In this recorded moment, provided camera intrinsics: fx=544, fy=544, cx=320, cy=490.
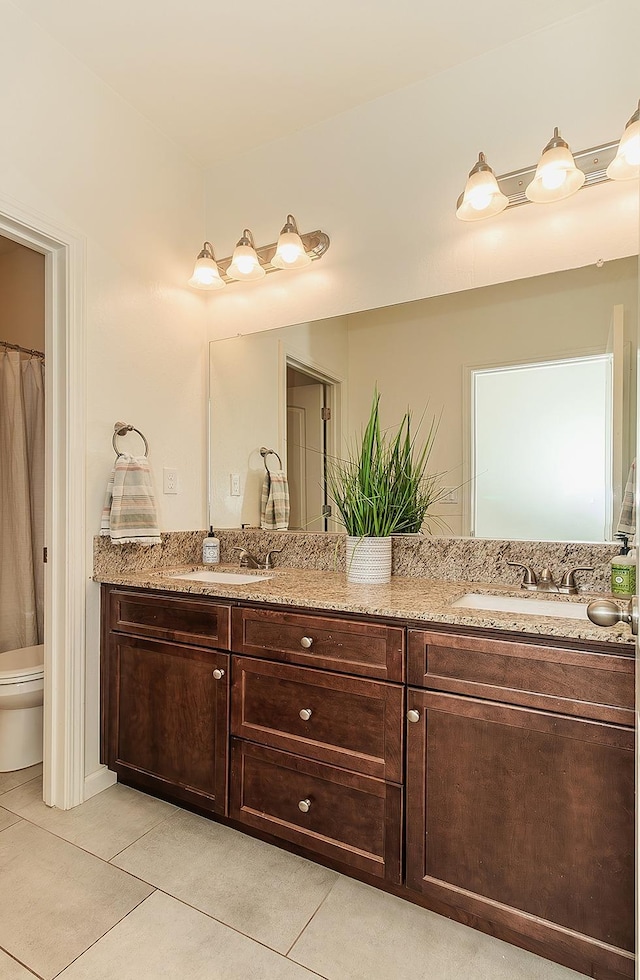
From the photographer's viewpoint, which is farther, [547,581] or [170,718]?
[170,718]

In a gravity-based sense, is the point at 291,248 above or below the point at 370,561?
above

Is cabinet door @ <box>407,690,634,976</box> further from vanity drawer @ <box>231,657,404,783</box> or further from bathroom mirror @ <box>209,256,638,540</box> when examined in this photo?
bathroom mirror @ <box>209,256,638,540</box>

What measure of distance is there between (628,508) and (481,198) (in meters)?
1.11

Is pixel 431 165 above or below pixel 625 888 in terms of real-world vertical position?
above

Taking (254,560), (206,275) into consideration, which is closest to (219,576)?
(254,560)

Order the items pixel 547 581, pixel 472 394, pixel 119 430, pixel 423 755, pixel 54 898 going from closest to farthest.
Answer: pixel 423 755 < pixel 54 898 < pixel 547 581 < pixel 472 394 < pixel 119 430

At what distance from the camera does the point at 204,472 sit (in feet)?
8.60

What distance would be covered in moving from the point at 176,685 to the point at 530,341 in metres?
1.70

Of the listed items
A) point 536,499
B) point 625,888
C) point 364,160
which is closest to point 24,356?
point 364,160

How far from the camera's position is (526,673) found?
1.30m

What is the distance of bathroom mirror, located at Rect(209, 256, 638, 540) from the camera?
5.77 feet

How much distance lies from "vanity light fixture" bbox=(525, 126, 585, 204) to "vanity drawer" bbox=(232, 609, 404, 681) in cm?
144

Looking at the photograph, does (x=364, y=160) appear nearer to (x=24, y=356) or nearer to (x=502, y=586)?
(x=502, y=586)

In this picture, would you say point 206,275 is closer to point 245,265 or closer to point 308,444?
point 245,265
